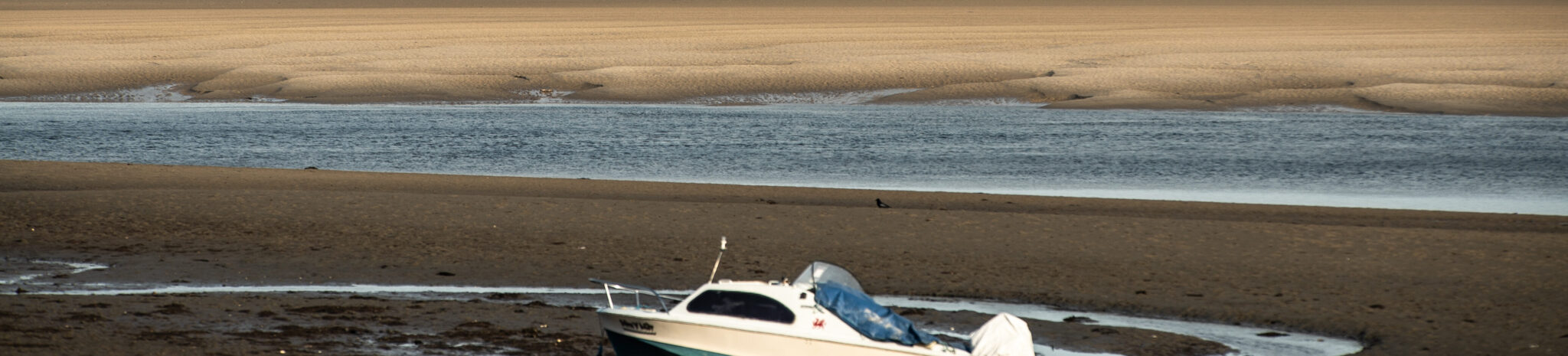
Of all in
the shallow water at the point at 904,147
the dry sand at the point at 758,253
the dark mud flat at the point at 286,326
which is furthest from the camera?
the shallow water at the point at 904,147

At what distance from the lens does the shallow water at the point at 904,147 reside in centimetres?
2555

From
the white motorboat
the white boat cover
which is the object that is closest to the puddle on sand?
the white boat cover

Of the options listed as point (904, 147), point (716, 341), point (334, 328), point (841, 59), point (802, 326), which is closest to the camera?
point (802, 326)

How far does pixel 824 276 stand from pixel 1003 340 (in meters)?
1.24

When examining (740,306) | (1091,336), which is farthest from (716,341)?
(1091,336)

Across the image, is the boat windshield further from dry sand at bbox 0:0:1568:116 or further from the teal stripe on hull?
dry sand at bbox 0:0:1568:116

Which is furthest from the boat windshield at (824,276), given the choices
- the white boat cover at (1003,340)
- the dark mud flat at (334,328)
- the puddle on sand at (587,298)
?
the puddle on sand at (587,298)

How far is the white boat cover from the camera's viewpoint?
10.3m

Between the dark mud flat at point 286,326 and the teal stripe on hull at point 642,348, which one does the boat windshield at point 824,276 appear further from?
the dark mud flat at point 286,326

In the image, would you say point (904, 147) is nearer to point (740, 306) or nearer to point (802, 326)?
point (740, 306)

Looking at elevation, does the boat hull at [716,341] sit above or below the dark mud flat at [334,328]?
above

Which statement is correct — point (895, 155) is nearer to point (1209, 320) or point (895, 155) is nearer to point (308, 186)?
point (308, 186)

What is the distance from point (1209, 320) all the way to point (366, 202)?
11.2 metres

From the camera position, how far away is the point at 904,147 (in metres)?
31.7
